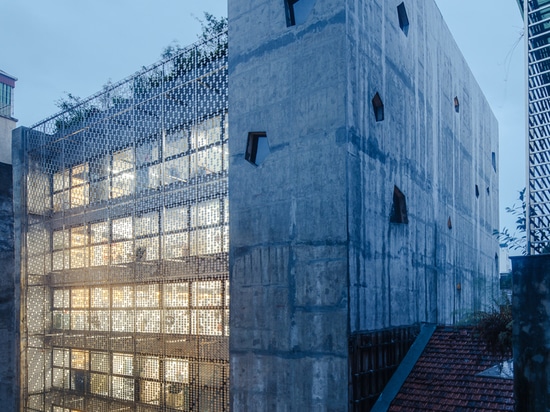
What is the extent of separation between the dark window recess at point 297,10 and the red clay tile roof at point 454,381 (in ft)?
24.1

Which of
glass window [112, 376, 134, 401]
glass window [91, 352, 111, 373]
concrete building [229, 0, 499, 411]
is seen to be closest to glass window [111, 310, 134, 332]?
glass window [91, 352, 111, 373]

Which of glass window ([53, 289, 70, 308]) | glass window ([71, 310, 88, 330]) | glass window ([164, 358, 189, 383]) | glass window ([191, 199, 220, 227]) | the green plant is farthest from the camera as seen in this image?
glass window ([53, 289, 70, 308])


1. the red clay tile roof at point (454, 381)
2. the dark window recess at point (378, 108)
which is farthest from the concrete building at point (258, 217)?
the red clay tile roof at point (454, 381)

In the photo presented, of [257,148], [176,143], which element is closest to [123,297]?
[176,143]

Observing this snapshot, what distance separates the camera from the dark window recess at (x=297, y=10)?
10289 millimetres

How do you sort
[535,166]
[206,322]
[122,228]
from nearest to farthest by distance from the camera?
1. [535,166]
2. [206,322]
3. [122,228]

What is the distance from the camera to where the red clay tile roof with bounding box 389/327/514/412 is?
29.9 feet

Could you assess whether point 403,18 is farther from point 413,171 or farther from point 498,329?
point 498,329

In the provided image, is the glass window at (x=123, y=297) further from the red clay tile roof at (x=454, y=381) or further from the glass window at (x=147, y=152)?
the red clay tile roof at (x=454, y=381)

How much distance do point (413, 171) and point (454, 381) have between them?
5.00 meters

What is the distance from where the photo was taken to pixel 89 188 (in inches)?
635

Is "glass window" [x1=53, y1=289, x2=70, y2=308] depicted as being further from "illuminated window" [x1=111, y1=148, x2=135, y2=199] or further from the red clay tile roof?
the red clay tile roof

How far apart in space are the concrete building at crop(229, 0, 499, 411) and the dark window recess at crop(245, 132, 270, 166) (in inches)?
0.9

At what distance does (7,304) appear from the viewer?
1794cm
